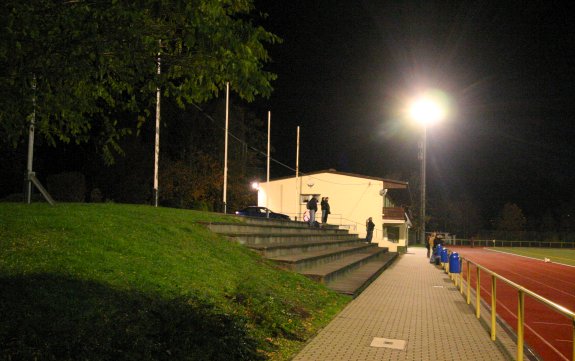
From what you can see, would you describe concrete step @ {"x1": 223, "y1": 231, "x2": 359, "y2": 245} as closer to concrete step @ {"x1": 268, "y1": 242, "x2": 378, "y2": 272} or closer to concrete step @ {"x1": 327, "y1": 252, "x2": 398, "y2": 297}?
concrete step @ {"x1": 268, "y1": 242, "x2": 378, "y2": 272}

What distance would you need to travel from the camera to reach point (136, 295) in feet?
22.0

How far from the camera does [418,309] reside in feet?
36.2

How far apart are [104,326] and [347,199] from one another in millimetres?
40791

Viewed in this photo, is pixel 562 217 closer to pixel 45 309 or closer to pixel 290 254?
pixel 290 254

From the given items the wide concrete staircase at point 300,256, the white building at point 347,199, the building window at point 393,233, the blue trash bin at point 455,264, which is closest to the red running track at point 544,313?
the blue trash bin at point 455,264

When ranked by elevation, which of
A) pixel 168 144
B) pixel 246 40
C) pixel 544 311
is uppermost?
pixel 168 144

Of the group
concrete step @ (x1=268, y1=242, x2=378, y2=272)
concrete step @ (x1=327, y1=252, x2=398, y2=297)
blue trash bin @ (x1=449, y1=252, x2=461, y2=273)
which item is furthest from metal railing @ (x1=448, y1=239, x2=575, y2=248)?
concrete step @ (x1=327, y1=252, x2=398, y2=297)

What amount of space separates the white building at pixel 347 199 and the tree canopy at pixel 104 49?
37058 millimetres

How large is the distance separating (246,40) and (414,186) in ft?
289

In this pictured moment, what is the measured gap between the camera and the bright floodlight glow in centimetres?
4065

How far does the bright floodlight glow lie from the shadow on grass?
36219mm

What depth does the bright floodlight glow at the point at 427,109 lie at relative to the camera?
40.7m

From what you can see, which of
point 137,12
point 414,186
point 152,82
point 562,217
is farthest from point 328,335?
point 562,217

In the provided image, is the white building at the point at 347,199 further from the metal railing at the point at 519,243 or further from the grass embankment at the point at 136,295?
the grass embankment at the point at 136,295
